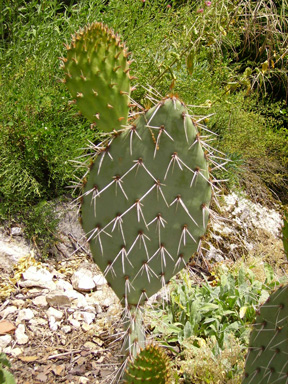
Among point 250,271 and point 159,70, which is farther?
point 159,70

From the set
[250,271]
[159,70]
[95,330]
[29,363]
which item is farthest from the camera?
[159,70]

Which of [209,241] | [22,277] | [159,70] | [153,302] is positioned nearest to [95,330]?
[153,302]

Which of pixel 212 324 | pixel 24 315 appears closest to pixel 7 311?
pixel 24 315

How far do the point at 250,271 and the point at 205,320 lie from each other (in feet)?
2.04

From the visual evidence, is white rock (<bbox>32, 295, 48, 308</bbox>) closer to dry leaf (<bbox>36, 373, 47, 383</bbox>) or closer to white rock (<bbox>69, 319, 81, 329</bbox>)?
white rock (<bbox>69, 319, 81, 329</bbox>)

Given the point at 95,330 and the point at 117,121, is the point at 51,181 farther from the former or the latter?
the point at 117,121

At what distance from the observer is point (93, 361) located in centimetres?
206

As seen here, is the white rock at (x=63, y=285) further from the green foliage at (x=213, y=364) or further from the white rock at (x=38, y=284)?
the green foliage at (x=213, y=364)

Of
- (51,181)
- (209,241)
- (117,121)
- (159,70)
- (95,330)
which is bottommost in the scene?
(209,241)

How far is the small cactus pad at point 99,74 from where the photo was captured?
1131mm

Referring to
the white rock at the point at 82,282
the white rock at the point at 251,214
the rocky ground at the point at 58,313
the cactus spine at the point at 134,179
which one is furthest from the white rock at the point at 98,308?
the white rock at the point at 251,214

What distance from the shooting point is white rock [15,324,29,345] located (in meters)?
2.07

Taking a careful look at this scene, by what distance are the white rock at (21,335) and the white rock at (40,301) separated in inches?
6.8

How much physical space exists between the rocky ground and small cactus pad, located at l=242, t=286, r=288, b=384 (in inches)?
18.1
